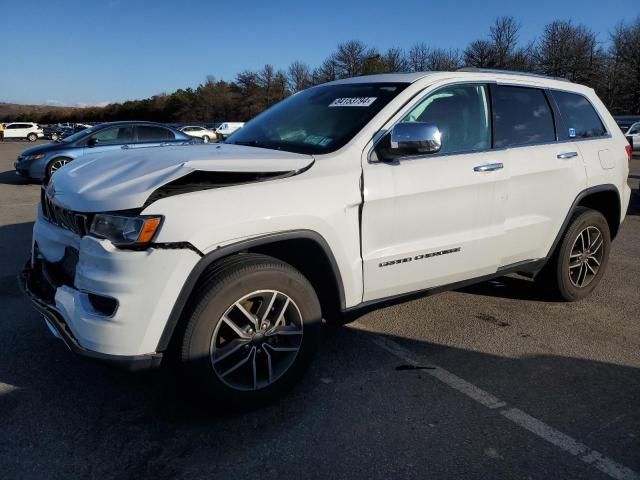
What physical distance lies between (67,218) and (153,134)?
417 inches

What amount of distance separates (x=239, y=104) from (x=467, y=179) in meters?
91.0

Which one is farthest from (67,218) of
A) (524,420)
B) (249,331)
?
(524,420)

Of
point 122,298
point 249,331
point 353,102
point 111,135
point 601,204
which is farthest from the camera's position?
point 111,135

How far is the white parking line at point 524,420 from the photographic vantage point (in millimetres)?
2385

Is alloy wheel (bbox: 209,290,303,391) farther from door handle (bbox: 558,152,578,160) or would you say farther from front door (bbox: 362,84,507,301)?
door handle (bbox: 558,152,578,160)

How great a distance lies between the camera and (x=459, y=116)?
3570mm

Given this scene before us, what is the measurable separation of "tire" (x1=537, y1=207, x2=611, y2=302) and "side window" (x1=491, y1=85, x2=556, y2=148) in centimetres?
81

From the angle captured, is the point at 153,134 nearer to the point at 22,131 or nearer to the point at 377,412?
the point at 377,412

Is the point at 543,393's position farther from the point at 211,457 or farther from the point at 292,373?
the point at 211,457

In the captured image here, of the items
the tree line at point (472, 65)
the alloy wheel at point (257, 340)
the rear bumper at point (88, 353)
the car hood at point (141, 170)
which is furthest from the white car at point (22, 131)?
→ the alloy wheel at point (257, 340)

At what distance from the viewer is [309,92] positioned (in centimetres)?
409

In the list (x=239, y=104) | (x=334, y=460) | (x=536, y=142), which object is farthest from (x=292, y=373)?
(x=239, y=104)

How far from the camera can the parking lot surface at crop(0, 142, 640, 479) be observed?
2402 millimetres

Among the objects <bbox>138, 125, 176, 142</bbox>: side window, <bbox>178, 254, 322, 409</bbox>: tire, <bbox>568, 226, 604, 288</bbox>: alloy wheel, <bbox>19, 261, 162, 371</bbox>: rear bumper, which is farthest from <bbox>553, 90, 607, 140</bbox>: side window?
<bbox>138, 125, 176, 142</bbox>: side window
